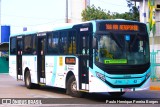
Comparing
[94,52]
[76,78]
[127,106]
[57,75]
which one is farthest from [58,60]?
[127,106]

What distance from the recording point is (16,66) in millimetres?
22875

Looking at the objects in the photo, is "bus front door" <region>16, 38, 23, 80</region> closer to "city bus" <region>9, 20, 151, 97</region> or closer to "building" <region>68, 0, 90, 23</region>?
"city bus" <region>9, 20, 151, 97</region>

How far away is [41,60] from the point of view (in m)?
19.7

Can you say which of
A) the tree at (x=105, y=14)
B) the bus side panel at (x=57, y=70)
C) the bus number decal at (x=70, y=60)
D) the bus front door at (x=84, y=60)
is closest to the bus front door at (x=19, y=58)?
the bus side panel at (x=57, y=70)

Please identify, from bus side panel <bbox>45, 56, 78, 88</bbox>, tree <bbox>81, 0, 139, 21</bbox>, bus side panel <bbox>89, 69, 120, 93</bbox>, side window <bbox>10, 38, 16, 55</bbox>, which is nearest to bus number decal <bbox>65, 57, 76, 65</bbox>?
bus side panel <bbox>45, 56, 78, 88</bbox>

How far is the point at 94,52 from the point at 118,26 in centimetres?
138

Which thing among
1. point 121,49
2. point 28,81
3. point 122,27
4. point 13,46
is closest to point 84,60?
point 121,49

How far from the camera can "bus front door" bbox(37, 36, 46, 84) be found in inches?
765

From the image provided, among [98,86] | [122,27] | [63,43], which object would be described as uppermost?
[122,27]

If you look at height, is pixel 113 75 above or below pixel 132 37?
below

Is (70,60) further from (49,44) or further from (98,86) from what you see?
(49,44)

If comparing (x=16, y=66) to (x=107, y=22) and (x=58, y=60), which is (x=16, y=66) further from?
(x=107, y=22)

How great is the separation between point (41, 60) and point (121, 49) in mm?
5828

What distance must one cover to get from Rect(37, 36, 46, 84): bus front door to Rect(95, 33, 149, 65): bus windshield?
5215 millimetres
